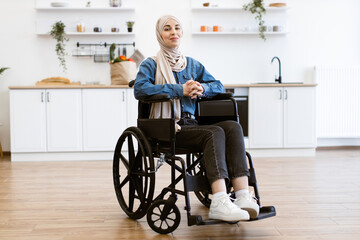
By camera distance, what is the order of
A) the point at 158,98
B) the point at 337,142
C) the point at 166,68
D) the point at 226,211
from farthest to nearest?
the point at 337,142, the point at 166,68, the point at 158,98, the point at 226,211

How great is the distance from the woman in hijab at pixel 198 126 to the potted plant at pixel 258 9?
2974 mm

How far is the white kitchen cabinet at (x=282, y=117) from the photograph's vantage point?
16.3 feet

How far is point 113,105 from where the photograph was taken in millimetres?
4832

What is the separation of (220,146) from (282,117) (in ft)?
10.2

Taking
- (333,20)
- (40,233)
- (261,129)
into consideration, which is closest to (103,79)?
(261,129)

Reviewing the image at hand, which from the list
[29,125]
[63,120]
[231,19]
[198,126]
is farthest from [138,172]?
[231,19]

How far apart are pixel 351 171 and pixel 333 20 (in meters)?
2.30

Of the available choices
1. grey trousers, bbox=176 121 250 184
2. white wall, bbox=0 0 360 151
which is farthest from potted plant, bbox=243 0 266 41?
grey trousers, bbox=176 121 250 184

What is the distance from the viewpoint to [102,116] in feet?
15.9

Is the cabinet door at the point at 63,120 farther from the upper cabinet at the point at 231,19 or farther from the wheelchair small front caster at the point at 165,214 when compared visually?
the wheelchair small front caster at the point at 165,214

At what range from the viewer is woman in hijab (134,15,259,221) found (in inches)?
76.9

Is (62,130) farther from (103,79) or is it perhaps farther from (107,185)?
(107,185)

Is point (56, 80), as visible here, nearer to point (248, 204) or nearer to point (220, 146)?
point (220, 146)

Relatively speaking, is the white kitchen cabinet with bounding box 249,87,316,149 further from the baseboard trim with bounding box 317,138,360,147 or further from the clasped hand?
the clasped hand
